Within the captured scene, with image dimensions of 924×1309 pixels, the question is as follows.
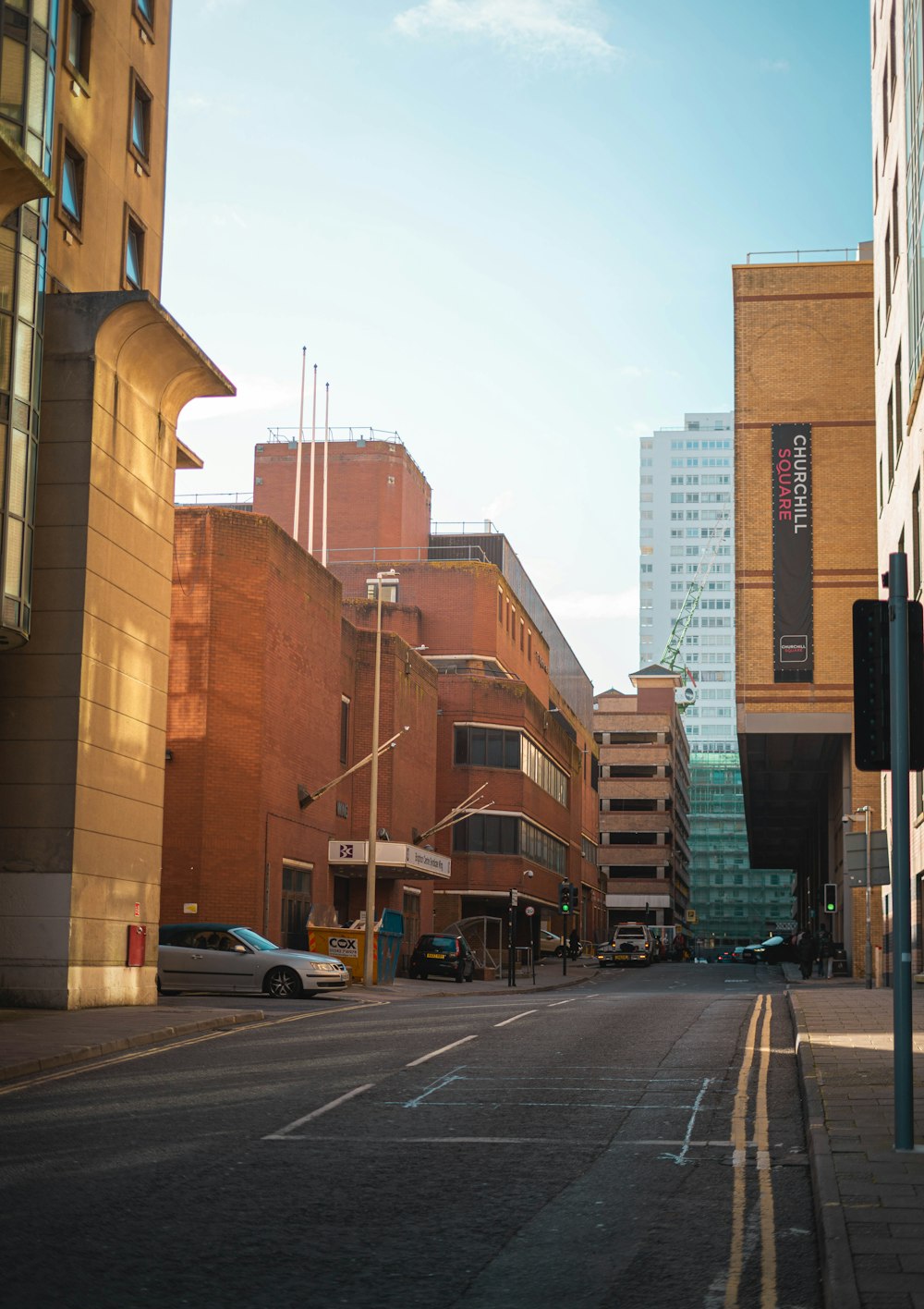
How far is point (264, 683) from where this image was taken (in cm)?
3828

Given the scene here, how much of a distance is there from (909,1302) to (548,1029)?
13.3 m

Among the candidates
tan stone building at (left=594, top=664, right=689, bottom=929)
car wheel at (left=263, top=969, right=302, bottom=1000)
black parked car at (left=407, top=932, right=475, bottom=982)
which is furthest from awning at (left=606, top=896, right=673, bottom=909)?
car wheel at (left=263, top=969, right=302, bottom=1000)

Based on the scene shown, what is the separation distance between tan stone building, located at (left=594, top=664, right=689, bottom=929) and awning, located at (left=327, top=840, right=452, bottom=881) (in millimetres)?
76057

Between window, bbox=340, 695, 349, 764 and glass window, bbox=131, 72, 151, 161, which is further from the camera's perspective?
window, bbox=340, 695, 349, 764

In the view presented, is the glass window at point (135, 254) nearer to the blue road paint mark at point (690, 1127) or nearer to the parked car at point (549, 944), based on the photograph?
the blue road paint mark at point (690, 1127)

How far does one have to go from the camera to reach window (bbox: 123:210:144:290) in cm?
2819

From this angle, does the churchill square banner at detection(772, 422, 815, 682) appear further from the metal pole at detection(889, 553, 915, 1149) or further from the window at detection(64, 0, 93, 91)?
the metal pole at detection(889, 553, 915, 1149)

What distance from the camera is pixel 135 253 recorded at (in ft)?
94.2

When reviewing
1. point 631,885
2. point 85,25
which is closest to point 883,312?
point 85,25

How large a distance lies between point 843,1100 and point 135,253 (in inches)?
878

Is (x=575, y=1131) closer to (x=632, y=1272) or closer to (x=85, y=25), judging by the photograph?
(x=632, y=1272)

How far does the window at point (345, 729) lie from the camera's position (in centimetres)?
4728

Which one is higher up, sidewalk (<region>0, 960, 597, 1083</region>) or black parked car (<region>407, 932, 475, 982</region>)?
sidewalk (<region>0, 960, 597, 1083</region>)

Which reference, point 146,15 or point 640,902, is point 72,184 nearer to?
point 146,15
